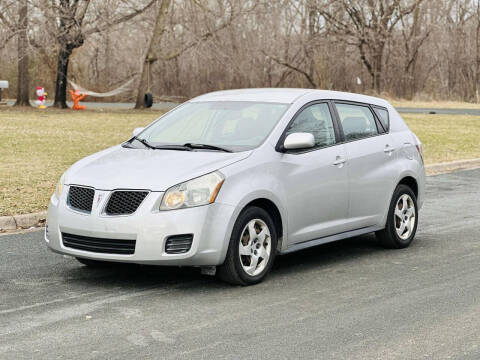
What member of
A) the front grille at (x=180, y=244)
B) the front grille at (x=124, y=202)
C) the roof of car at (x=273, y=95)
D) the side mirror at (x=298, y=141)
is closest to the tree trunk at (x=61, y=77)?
the roof of car at (x=273, y=95)

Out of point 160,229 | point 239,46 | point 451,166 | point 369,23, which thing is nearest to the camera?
point 160,229

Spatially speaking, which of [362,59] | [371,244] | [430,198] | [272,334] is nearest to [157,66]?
[362,59]

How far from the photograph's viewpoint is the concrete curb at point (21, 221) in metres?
10.0

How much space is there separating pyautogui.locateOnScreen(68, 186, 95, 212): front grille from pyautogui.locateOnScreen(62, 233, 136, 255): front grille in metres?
0.24

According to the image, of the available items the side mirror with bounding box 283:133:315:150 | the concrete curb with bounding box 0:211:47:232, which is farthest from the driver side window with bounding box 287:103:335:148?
the concrete curb with bounding box 0:211:47:232

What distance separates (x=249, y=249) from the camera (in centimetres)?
697

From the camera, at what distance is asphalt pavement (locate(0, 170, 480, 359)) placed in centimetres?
529

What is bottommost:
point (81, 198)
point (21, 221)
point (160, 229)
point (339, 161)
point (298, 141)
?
point (21, 221)

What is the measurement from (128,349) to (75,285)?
75.8 inches

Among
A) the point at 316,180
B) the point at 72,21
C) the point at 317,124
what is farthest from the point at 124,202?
the point at 72,21

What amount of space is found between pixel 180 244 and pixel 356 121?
2714 millimetres

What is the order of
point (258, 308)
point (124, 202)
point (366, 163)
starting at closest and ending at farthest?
point (258, 308) → point (124, 202) → point (366, 163)

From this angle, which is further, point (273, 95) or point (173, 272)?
point (273, 95)

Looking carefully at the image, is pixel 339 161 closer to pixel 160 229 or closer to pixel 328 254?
pixel 328 254
